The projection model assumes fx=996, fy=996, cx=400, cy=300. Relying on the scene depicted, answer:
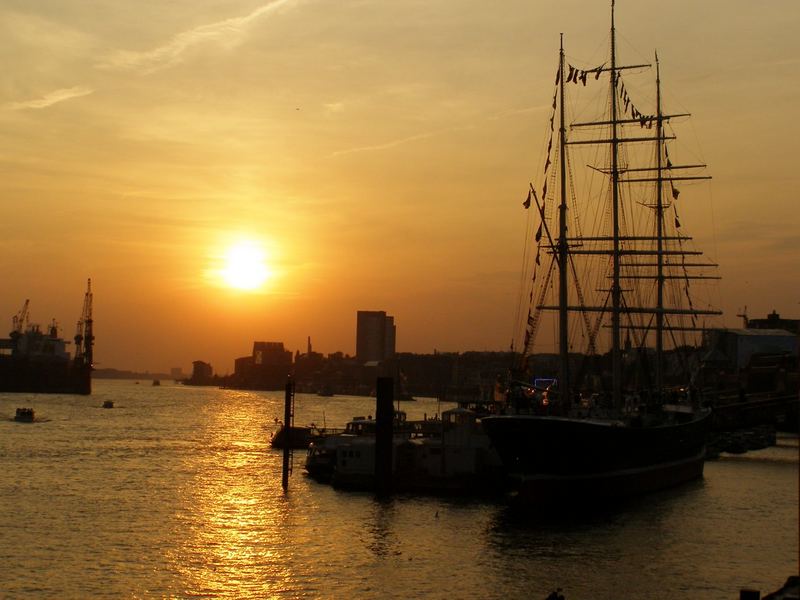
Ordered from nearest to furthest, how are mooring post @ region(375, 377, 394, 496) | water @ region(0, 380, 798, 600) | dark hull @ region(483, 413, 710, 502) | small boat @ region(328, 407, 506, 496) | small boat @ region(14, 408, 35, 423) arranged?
water @ region(0, 380, 798, 600)
dark hull @ region(483, 413, 710, 502)
mooring post @ region(375, 377, 394, 496)
small boat @ region(328, 407, 506, 496)
small boat @ region(14, 408, 35, 423)

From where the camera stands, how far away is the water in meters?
42.6

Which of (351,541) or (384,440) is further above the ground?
(384,440)

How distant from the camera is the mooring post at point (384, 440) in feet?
230

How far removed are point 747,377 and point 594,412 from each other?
122m

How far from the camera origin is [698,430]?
90.0 m

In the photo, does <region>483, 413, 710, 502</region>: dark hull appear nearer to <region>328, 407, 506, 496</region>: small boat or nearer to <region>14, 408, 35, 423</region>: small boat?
<region>328, 407, 506, 496</region>: small boat

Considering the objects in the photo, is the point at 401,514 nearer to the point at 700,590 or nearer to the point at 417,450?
the point at 417,450

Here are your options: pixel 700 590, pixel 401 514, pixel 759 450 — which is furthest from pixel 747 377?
pixel 700 590

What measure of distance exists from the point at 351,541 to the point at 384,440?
59.3 ft

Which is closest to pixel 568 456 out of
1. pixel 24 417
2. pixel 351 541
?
pixel 351 541

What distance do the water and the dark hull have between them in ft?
6.99

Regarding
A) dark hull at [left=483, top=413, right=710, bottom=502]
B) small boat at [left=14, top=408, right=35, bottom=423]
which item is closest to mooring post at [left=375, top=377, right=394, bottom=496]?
dark hull at [left=483, top=413, right=710, bottom=502]

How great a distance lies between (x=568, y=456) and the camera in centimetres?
6462

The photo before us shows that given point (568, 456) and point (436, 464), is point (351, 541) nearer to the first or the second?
point (568, 456)
